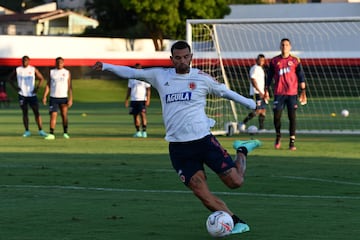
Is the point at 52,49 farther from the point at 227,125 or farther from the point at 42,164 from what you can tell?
the point at 42,164

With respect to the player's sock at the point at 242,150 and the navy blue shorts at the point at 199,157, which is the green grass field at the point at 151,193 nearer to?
the navy blue shorts at the point at 199,157

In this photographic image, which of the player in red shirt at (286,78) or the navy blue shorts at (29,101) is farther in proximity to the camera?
the navy blue shorts at (29,101)

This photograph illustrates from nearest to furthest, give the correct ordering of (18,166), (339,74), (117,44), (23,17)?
1. (18,166)
2. (339,74)
3. (117,44)
4. (23,17)

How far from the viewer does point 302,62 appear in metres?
56.0

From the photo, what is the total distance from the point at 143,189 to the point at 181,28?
2449 inches

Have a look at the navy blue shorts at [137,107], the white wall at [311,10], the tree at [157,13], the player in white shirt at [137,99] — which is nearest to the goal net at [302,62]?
the player in white shirt at [137,99]

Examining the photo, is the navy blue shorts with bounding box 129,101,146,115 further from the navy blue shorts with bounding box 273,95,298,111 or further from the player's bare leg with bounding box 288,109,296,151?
the navy blue shorts with bounding box 273,95,298,111

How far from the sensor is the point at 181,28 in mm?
75375

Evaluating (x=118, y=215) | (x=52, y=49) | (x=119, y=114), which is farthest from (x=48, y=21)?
(x=118, y=215)

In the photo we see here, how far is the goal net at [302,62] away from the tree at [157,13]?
10376 mm

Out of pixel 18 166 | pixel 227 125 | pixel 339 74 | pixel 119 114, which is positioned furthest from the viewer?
pixel 339 74

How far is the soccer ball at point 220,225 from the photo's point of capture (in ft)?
30.3

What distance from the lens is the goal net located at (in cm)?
2672

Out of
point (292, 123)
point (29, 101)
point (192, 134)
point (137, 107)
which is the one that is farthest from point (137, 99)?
point (192, 134)
